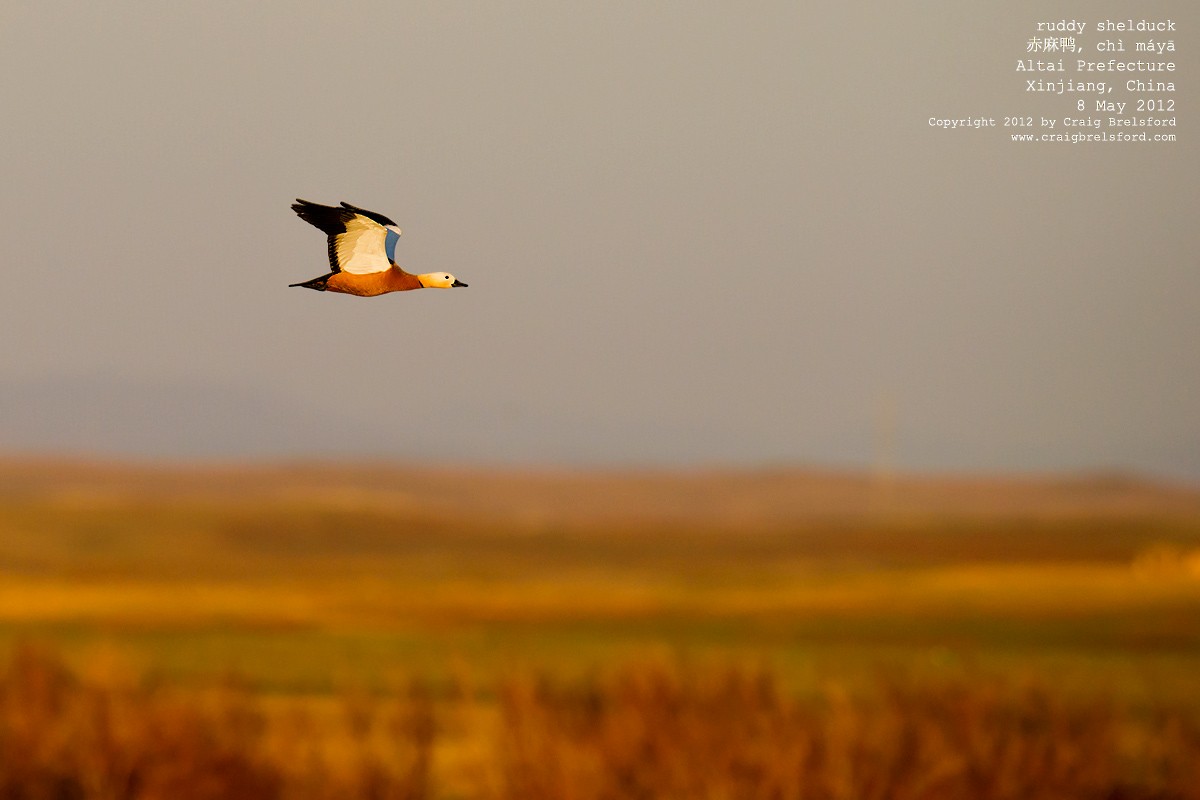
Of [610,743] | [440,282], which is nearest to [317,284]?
[440,282]

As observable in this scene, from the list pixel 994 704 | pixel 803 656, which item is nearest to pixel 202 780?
pixel 994 704

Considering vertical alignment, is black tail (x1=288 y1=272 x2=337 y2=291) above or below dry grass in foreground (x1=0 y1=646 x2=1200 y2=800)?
above

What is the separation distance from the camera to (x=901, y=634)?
139 feet

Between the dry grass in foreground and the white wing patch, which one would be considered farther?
the dry grass in foreground

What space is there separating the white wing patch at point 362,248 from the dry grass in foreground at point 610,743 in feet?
43.5

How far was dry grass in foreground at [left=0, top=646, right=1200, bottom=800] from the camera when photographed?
54.1 feet

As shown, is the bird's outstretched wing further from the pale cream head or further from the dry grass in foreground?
the dry grass in foreground

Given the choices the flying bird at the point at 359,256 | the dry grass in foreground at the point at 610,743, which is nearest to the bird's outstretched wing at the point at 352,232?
the flying bird at the point at 359,256

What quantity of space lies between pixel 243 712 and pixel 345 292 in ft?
53.3

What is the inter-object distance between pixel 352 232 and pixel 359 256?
11 cm

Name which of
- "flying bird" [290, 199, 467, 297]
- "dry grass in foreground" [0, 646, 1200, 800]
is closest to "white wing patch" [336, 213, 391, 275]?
"flying bird" [290, 199, 467, 297]

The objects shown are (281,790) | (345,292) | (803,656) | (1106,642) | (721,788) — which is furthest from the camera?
(1106,642)

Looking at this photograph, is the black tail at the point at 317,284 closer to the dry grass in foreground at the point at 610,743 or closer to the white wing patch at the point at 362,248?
the white wing patch at the point at 362,248

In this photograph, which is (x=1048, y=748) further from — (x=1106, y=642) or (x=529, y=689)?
(x=1106, y=642)
